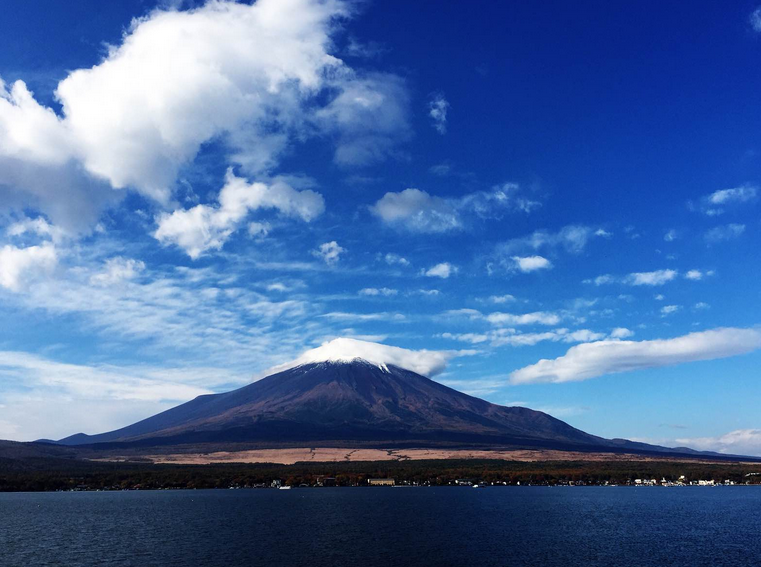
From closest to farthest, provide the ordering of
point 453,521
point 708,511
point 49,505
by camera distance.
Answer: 1. point 453,521
2. point 708,511
3. point 49,505

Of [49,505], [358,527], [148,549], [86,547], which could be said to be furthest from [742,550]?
[49,505]

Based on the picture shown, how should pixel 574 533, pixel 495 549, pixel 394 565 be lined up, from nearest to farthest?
1. pixel 394 565
2. pixel 495 549
3. pixel 574 533

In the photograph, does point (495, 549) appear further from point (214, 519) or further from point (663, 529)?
point (214, 519)

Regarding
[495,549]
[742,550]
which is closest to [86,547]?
[495,549]

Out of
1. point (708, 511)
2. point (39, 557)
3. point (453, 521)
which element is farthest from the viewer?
point (708, 511)

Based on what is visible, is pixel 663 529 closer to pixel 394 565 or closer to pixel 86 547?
pixel 394 565

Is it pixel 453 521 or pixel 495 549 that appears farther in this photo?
pixel 453 521
